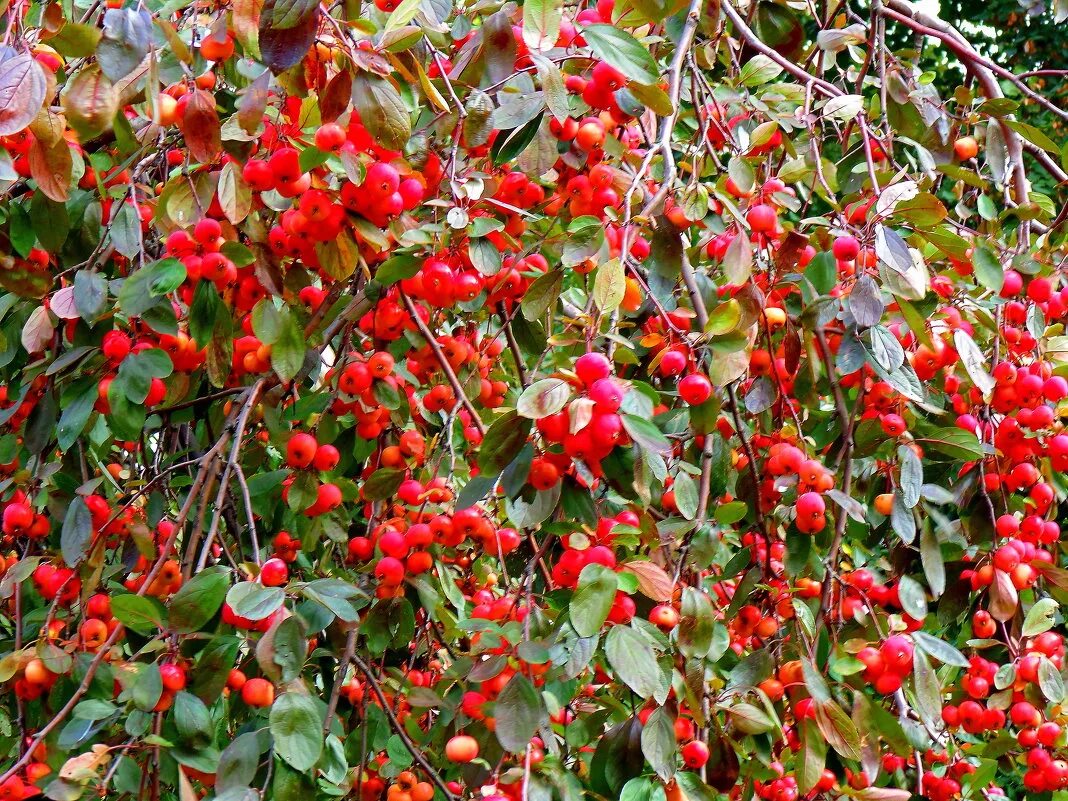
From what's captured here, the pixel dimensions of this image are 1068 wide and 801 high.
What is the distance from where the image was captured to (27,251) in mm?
1644

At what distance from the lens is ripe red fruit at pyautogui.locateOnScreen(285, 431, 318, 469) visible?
1.62m

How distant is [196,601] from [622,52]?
2.61ft

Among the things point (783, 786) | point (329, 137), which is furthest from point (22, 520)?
point (783, 786)

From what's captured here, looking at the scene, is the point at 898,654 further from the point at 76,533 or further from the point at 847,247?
the point at 76,533

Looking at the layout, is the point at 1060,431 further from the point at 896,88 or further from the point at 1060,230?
the point at 896,88

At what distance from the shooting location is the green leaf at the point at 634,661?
1.13m

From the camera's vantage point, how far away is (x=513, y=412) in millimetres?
1161

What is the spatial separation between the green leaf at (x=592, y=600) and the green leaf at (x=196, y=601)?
419 millimetres

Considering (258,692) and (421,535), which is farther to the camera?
(421,535)

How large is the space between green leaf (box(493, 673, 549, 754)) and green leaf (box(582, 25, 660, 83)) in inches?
27.0

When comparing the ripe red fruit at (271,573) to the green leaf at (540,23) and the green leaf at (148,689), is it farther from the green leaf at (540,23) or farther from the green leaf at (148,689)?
the green leaf at (540,23)

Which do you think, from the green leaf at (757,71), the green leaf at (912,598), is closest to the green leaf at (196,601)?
the green leaf at (912,598)

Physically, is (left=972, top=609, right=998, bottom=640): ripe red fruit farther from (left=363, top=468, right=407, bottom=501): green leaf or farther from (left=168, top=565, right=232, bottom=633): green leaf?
(left=168, top=565, right=232, bottom=633): green leaf

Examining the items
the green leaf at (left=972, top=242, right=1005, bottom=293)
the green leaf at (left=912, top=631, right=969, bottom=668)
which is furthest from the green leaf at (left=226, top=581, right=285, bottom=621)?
the green leaf at (left=972, top=242, right=1005, bottom=293)
